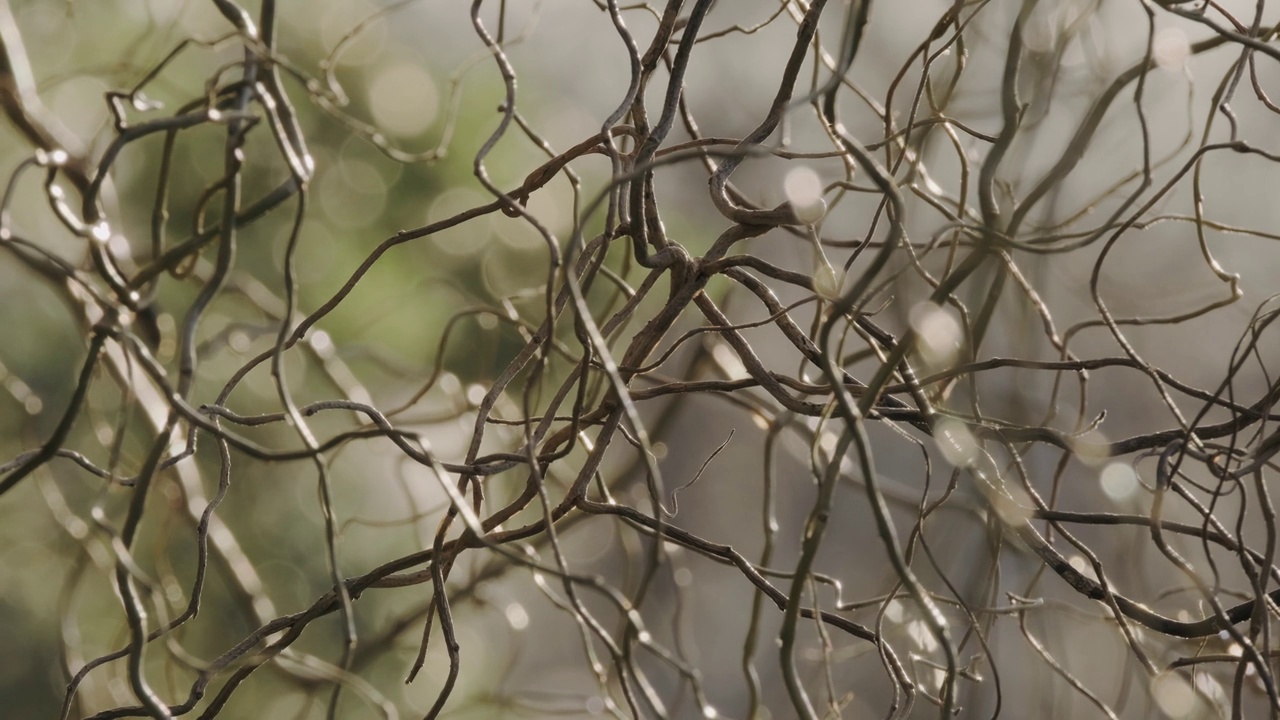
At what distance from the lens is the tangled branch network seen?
207mm

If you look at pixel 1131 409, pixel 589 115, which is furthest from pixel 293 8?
pixel 1131 409

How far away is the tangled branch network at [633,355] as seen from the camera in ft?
0.68

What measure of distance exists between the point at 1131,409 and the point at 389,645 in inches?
71.4

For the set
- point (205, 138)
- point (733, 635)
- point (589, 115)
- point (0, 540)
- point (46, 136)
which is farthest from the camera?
point (733, 635)

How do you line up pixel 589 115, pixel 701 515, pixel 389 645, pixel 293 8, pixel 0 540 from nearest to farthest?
pixel 389 645 → pixel 0 540 → pixel 293 8 → pixel 589 115 → pixel 701 515

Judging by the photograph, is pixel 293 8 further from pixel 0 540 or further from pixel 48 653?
pixel 48 653

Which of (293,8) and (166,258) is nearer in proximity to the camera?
(166,258)

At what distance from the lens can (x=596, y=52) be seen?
146 centimetres

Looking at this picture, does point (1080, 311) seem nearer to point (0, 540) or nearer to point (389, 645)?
point (389, 645)

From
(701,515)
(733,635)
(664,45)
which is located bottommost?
(664,45)

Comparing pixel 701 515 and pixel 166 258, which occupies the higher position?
pixel 701 515

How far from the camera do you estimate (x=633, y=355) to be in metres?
0.26

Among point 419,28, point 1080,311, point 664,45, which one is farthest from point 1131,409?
point 664,45

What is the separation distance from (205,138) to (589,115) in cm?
69
